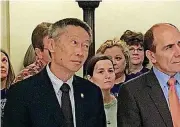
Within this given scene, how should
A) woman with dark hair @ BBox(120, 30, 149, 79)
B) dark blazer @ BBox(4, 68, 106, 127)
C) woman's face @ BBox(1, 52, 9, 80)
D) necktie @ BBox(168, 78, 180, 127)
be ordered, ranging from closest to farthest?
dark blazer @ BBox(4, 68, 106, 127) < necktie @ BBox(168, 78, 180, 127) < woman's face @ BBox(1, 52, 9, 80) < woman with dark hair @ BBox(120, 30, 149, 79)

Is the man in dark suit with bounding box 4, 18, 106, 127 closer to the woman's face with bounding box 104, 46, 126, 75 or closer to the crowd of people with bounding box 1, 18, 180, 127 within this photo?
the crowd of people with bounding box 1, 18, 180, 127

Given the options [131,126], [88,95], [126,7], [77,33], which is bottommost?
[131,126]

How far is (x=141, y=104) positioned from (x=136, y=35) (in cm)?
158

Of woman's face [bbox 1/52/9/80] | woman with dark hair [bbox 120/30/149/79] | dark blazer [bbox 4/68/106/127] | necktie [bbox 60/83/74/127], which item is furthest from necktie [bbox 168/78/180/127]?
woman with dark hair [bbox 120/30/149/79]

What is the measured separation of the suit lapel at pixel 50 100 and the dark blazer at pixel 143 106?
0.88ft

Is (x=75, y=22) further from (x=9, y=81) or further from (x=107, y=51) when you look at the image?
(x=107, y=51)

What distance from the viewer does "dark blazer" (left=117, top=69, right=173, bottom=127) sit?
1767mm

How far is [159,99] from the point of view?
181 centimetres

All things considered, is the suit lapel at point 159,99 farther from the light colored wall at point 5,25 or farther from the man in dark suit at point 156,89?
the light colored wall at point 5,25

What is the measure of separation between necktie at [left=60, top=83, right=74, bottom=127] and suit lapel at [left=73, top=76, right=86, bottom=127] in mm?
28

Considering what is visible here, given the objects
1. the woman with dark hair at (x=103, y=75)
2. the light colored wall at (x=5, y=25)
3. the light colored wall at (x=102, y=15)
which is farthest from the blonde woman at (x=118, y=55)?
the light colored wall at (x=5, y=25)

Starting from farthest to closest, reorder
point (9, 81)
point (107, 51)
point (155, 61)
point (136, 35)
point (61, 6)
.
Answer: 1. point (61, 6)
2. point (136, 35)
3. point (107, 51)
4. point (9, 81)
5. point (155, 61)

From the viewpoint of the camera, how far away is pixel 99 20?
13.8 ft

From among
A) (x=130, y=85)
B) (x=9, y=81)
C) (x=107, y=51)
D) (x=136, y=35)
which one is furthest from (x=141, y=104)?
(x=136, y=35)
